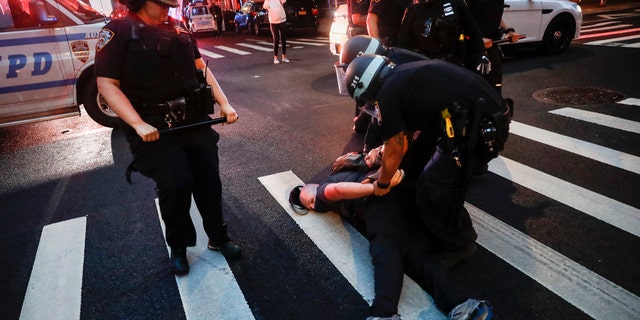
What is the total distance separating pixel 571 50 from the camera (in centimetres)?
977

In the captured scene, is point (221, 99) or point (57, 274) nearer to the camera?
point (221, 99)

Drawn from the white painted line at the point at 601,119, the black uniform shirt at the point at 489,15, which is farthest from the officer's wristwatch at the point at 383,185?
the white painted line at the point at 601,119

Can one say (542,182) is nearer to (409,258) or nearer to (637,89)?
(409,258)

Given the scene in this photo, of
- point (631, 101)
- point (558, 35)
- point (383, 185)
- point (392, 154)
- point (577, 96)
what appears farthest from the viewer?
point (558, 35)

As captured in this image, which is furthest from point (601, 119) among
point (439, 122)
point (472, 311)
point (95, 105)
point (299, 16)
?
point (299, 16)

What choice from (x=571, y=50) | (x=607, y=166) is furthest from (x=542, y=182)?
(x=571, y=50)

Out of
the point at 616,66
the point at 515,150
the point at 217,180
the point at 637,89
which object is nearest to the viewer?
the point at 217,180

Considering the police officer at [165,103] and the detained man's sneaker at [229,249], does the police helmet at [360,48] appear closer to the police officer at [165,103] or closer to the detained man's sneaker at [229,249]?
the police officer at [165,103]

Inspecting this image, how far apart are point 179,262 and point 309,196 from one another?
1.19 m

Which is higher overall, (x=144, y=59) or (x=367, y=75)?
(x=144, y=59)

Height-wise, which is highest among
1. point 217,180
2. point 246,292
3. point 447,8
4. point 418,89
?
point 447,8

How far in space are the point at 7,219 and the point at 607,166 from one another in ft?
19.4

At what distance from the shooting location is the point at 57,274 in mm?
3143

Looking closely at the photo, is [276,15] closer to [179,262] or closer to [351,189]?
Result: [351,189]
